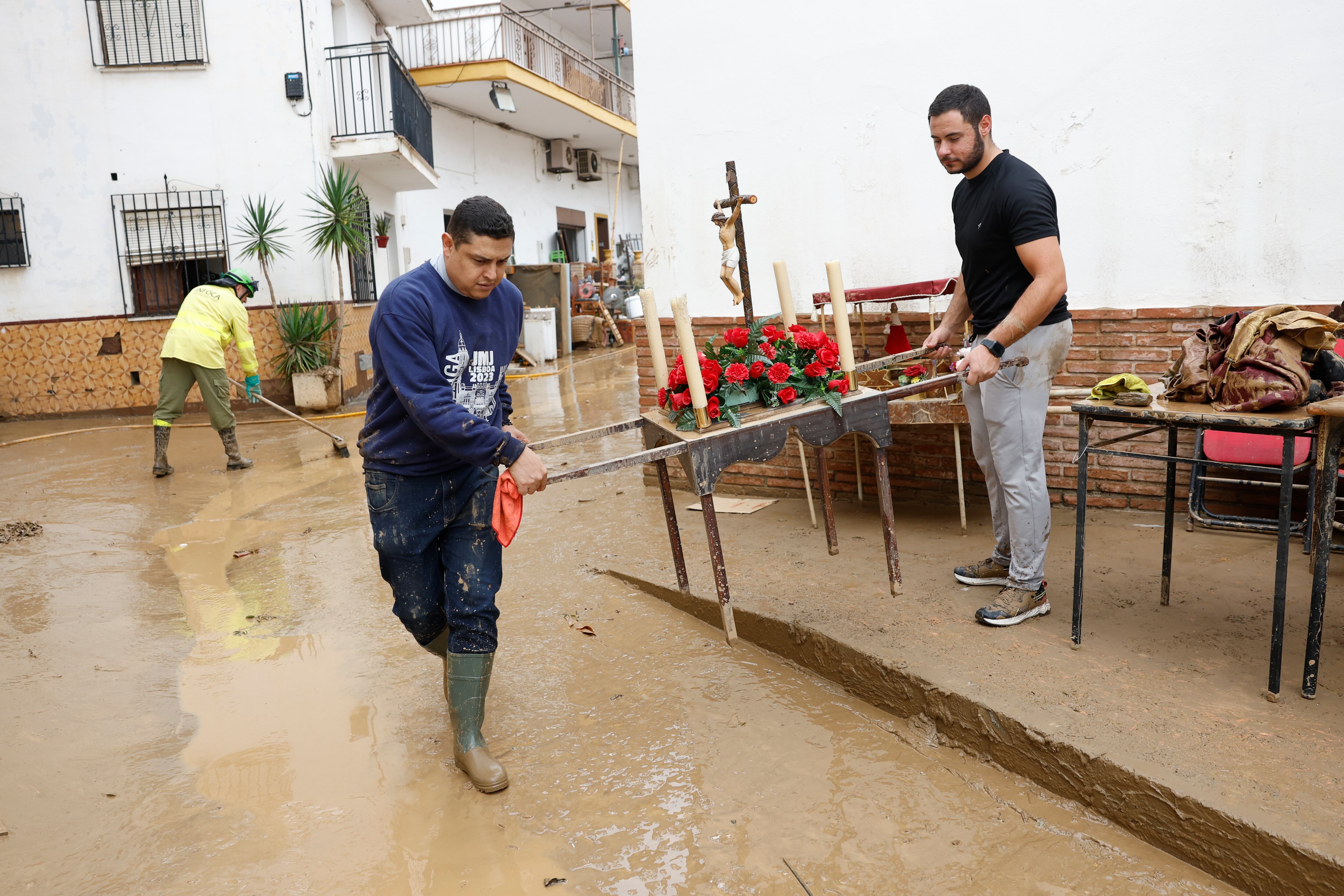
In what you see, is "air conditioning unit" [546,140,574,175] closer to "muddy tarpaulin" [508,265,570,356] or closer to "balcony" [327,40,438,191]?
"muddy tarpaulin" [508,265,570,356]

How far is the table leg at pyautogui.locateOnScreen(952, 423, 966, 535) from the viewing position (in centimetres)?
496

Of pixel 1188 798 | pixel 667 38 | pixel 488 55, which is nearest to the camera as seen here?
pixel 1188 798

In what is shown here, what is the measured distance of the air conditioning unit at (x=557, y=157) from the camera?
74.2 feet

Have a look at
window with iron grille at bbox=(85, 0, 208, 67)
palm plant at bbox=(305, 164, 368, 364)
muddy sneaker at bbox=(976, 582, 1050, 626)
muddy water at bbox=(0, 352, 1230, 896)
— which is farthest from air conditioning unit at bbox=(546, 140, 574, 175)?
muddy sneaker at bbox=(976, 582, 1050, 626)

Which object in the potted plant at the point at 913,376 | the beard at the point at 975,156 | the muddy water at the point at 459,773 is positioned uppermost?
the beard at the point at 975,156

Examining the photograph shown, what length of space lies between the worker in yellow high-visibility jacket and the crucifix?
536 cm

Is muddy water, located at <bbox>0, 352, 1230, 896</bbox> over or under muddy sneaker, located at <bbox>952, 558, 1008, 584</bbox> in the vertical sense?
under

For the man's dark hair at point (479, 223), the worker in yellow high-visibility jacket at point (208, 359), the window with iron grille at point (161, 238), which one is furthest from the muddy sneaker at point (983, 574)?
the window with iron grille at point (161, 238)

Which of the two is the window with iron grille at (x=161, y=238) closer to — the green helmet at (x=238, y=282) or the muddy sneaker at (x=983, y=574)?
the green helmet at (x=238, y=282)

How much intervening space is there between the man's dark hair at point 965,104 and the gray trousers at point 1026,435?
32.9 inches

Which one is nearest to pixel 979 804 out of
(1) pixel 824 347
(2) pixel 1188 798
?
(2) pixel 1188 798

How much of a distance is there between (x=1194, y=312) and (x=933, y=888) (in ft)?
11.3

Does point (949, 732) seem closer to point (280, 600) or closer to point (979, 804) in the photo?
point (979, 804)

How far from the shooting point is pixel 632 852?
2.75m
